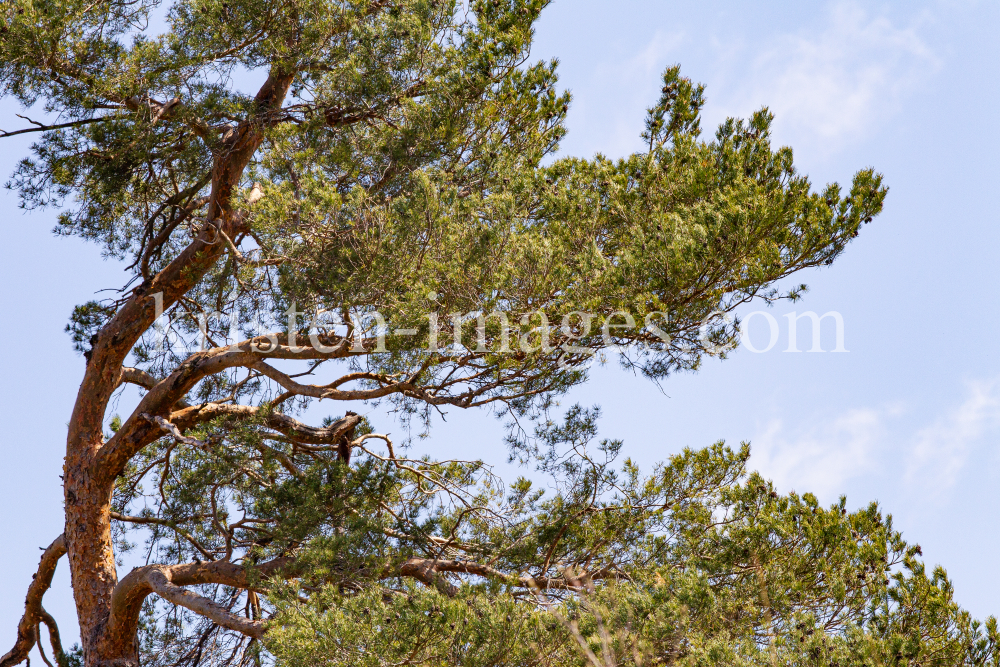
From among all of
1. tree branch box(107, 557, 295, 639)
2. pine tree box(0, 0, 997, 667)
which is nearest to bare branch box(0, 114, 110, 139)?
pine tree box(0, 0, 997, 667)

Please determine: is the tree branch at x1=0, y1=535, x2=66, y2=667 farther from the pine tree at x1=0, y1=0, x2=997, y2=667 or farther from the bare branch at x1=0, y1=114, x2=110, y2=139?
the bare branch at x1=0, y1=114, x2=110, y2=139

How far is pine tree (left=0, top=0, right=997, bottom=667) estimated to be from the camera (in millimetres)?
5047

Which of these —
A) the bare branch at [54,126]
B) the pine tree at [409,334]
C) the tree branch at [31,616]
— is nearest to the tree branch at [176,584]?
the pine tree at [409,334]

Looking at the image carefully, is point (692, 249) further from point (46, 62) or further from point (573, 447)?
point (46, 62)

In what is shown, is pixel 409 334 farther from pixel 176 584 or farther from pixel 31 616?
pixel 31 616

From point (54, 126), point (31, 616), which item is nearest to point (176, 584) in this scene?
point (31, 616)

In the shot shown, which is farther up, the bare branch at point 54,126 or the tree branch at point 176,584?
the bare branch at point 54,126

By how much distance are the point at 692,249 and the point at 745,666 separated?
2.32m

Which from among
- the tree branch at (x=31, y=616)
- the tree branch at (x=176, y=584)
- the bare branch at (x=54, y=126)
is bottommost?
the tree branch at (x=176, y=584)

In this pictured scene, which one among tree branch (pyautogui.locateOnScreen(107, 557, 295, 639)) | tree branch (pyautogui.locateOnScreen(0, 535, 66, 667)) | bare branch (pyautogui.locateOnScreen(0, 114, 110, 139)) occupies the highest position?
bare branch (pyautogui.locateOnScreen(0, 114, 110, 139))

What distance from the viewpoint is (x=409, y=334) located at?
526 cm

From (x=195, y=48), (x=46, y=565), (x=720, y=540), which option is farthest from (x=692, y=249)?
(x=46, y=565)

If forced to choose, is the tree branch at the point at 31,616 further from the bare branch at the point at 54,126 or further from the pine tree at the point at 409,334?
the bare branch at the point at 54,126

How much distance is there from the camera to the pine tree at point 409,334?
5047mm
